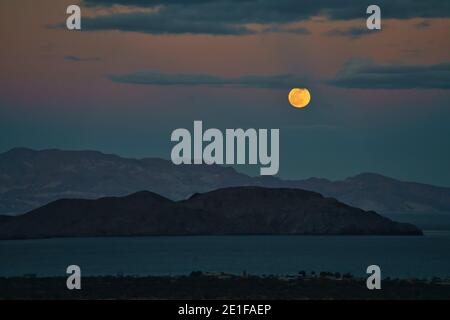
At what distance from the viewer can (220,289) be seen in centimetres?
9281

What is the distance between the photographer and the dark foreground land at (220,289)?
84812mm

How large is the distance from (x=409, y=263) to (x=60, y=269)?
58936 millimetres

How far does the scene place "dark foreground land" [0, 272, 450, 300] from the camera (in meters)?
84.8

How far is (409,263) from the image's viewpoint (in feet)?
561
